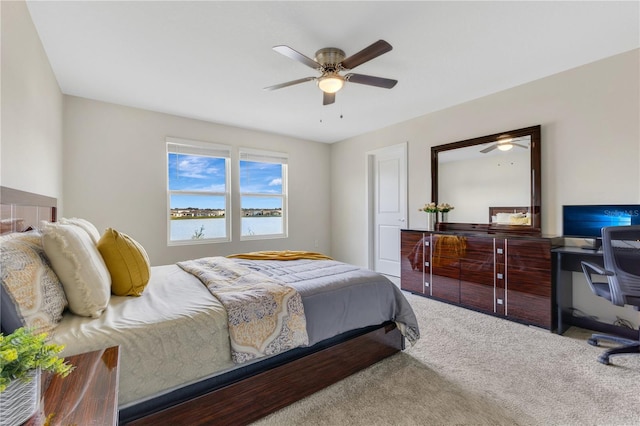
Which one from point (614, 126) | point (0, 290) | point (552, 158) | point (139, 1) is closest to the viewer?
point (0, 290)

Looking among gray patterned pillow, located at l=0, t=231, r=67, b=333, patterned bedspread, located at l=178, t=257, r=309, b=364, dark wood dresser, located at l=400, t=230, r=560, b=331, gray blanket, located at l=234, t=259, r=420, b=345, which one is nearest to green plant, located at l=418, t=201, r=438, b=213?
dark wood dresser, located at l=400, t=230, r=560, b=331

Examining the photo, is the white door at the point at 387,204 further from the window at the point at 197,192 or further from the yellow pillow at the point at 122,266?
the yellow pillow at the point at 122,266

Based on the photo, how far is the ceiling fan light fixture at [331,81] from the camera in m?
2.43

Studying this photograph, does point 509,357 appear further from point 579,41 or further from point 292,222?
point 292,222

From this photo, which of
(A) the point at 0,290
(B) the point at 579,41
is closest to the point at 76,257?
(A) the point at 0,290

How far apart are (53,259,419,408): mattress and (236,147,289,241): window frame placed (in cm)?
266

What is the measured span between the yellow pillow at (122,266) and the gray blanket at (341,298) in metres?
0.85

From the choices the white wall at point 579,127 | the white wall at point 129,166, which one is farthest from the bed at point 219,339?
the white wall at point 579,127

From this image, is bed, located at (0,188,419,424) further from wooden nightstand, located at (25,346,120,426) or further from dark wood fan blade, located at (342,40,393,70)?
dark wood fan blade, located at (342,40,393,70)

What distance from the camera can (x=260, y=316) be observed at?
5.14ft

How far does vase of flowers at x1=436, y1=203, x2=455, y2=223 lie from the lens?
3842 millimetres

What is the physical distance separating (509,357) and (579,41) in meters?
2.70

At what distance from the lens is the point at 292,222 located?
5316 mm

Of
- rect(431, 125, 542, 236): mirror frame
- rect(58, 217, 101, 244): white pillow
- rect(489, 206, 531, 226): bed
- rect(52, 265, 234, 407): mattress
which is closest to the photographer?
rect(52, 265, 234, 407): mattress
